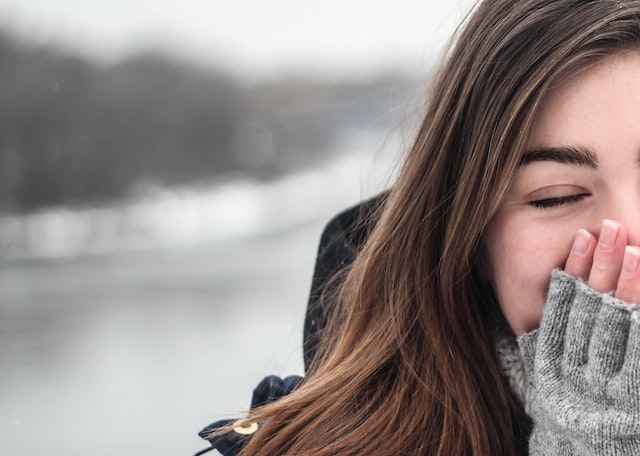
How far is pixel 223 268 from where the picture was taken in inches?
110

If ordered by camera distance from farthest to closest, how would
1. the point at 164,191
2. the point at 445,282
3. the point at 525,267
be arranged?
the point at 164,191, the point at 445,282, the point at 525,267

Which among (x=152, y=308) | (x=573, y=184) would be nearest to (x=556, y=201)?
(x=573, y=184)

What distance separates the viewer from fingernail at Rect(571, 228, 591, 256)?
3.41ft

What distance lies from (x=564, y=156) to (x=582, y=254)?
0.12 meters

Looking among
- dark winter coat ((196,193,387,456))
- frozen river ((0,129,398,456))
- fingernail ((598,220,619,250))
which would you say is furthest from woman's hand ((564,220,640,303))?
frozen river ((0,129,398,456))

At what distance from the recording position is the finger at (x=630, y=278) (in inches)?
38.8

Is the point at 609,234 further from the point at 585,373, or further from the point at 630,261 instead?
the point at 585,373

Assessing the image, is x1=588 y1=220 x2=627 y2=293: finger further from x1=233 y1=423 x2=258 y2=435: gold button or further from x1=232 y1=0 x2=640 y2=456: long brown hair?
x1=233 y1=423 x2=258 y2=435: gold button

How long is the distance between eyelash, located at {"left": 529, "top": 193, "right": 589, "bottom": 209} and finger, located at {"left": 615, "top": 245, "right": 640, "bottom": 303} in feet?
0.32

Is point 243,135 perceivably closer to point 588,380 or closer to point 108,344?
point 108,344

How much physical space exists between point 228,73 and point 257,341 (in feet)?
2.84

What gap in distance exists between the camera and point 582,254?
1.04 meters

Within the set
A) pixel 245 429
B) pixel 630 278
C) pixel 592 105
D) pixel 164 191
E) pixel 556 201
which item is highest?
pixel 164 191

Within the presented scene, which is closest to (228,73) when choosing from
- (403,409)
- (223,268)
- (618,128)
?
(223,268)
